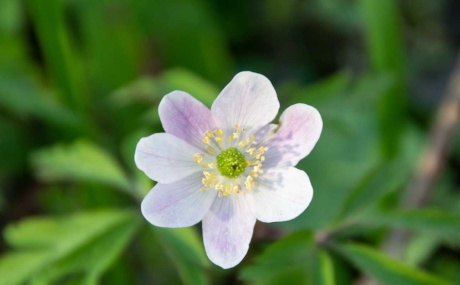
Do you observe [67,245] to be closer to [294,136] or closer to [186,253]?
[186,253]

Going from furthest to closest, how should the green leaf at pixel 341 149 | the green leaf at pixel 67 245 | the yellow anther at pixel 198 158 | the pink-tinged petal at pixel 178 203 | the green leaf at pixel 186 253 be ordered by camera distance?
the green leaf at pixel 341 149 < the green leaf at pixel 67 245 < the green leaf at pixel 186 253 < the yellow anther at pixel 198 158 < the pink-tinged petal at pixel 178 203

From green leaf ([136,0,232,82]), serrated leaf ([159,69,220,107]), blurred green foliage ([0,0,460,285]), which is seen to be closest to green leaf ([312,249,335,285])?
blurred green foliage ([0,0,460,285])

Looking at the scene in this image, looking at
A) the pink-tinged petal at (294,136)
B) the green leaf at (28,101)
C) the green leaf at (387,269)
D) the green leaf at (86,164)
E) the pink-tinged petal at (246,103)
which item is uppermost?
the green leaf at (28,101)

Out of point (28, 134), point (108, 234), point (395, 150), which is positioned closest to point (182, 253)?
point (108, 234)

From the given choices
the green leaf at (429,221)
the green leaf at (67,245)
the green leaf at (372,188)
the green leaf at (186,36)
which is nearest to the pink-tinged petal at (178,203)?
the green leaf at (67,245)

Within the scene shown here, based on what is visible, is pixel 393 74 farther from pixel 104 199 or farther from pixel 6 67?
pixel 6 67

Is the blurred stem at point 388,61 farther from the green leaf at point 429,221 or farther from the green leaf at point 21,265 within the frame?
the green leaf at point 21,265

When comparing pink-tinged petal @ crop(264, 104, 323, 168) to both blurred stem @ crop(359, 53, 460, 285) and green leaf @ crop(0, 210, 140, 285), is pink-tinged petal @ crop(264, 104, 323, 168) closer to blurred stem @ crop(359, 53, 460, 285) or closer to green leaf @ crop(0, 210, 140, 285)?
green leaf @ crop(0, 210, 140, 285)
